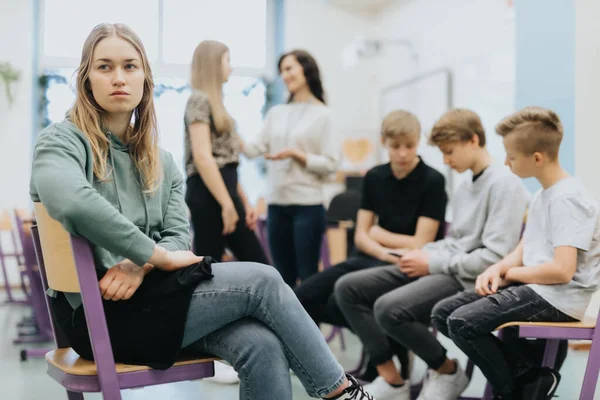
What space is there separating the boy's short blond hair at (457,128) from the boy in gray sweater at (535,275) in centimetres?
20

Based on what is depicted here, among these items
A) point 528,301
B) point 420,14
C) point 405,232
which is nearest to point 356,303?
point 405,232

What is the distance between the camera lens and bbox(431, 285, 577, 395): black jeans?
1.78m

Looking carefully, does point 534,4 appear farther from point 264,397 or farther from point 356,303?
point 264,397

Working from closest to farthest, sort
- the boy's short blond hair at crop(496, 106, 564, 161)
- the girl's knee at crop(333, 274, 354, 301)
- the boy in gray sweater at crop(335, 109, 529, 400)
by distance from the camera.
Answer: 1. the boy's short blond hair at crop(496, 106, 564, 161)
2. the boy in gray sweater at crop(335, 109, 529, 400)
3. the girl's knee at crop(333, 274, 354, 301)

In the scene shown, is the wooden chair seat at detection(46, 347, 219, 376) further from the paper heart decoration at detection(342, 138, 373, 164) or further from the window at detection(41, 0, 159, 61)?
the paper heart decoration at detection(342, 138, 373, 164)

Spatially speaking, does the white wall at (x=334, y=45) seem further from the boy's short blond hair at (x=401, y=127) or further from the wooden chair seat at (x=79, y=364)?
the wooden chair seat at (x=79, y=364)

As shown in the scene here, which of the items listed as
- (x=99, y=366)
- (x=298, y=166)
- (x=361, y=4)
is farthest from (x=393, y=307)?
(x=361, y=4)

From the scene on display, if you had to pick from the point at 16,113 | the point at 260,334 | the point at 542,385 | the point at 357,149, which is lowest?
the point at 542,385

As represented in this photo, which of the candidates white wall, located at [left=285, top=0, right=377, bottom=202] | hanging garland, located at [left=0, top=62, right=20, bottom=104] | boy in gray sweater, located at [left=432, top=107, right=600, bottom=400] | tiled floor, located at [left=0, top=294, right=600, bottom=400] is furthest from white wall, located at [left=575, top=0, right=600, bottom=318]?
hanging garland, located at [left=0, top=62, right=20, bottom=104]

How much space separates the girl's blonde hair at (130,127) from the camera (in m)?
1.34

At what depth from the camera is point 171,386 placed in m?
2.46

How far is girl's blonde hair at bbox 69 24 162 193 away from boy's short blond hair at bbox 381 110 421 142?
1.06m

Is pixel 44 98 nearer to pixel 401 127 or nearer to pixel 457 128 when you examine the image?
pixel 401 127

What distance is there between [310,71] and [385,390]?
1.38 m
